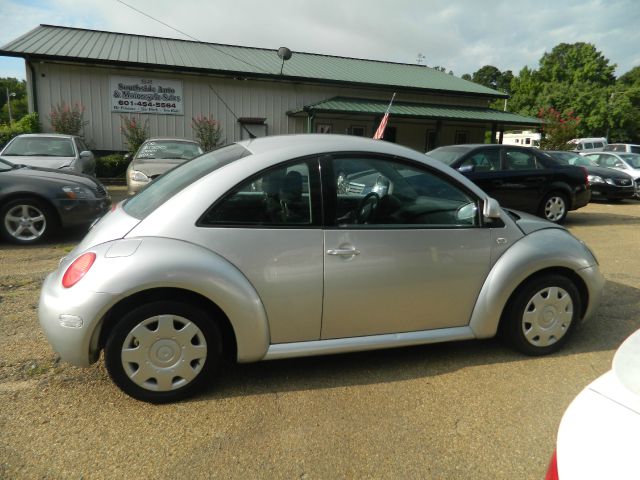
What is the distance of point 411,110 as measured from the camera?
18.8 meters

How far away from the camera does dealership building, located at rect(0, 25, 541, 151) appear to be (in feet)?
52.0

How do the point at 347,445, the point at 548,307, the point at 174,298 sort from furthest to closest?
the point at 548,307 < the point at 174,298 < the point at 347,445

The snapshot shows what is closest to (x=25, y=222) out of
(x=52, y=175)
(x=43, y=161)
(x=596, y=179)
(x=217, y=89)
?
(x=52, y=175)

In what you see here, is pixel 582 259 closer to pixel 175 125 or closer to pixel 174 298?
pixel 174 298

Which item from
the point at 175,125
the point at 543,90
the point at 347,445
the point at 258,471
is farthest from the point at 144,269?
the point at 543,90

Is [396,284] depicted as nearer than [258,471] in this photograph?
No

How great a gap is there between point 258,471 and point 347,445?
48 cm

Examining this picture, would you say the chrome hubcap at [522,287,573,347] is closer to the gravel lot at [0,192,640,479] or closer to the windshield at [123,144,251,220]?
the gravel lot at [0,192,640,479]

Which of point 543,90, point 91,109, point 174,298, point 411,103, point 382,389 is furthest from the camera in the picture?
point 543,90

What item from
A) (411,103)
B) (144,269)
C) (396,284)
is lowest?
(396,284)

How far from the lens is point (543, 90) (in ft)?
174

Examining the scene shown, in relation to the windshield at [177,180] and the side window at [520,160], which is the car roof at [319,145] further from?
the side window at [520,160]

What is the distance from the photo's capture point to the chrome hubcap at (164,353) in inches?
99.6

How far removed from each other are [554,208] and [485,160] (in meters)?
1.91
